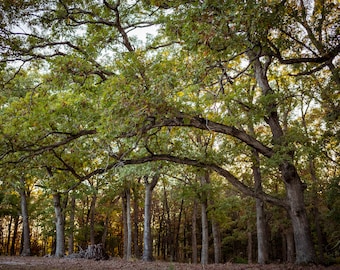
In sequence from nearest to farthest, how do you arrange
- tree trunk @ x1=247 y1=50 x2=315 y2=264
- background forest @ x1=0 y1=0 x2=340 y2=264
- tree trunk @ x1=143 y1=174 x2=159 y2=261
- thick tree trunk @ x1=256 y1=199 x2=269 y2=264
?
1. background forest @ x1=0 y1=0 x2=340 y2=264
2. tree trunk @ x1=247 y1=50 x2=315 y2=264
3. thick tree trunk @ x1=256 y1=199 x2=269 y2=264
4. tree trunk @ x1=143 y1=174 x2=159 y2=261

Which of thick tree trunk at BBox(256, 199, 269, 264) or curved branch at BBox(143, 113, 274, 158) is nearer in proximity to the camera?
curved branch at BBox(143, 113, 274, 158)

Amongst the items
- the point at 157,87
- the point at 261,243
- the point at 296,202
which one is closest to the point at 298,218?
the point at 296,202

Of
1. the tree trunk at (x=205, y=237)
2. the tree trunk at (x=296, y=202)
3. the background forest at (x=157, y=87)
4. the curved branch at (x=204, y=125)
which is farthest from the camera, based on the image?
the tree trunk at (x=205, y=237)

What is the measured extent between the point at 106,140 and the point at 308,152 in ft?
18.8

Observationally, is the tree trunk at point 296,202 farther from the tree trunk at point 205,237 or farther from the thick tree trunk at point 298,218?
the tree trunk at point 205,237

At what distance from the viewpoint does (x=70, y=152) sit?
1128 centimetres

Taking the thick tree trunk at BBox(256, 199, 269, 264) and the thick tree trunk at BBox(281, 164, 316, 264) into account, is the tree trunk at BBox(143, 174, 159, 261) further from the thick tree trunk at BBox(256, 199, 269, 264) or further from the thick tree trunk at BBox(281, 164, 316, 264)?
the thick tree trunk at BBox(281, 164, 316, 264)

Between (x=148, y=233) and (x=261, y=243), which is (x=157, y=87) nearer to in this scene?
(x=261, y=243)

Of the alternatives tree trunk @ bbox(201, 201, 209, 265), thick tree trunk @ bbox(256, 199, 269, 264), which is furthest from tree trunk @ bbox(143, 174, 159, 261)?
thick tree trunk @ bbox(256, 199, 269, 264)

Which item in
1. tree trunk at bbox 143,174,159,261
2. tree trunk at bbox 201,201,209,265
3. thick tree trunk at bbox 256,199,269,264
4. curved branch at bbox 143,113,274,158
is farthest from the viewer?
tree trunk at bbox 201,201,209,265

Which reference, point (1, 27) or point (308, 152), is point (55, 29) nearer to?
point (1, 27)

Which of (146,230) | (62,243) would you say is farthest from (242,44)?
(62,243)

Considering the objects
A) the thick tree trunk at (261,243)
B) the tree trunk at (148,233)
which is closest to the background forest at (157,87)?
the thick tree trunk at (261,243)

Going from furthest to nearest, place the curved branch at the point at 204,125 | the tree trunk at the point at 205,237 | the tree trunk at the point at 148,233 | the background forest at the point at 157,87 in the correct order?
the tree trunk at the point at 205,237, the tree trunk at the point at 148,233, the curved branch at the point at 204,125, the background forest at the point at 157,87
